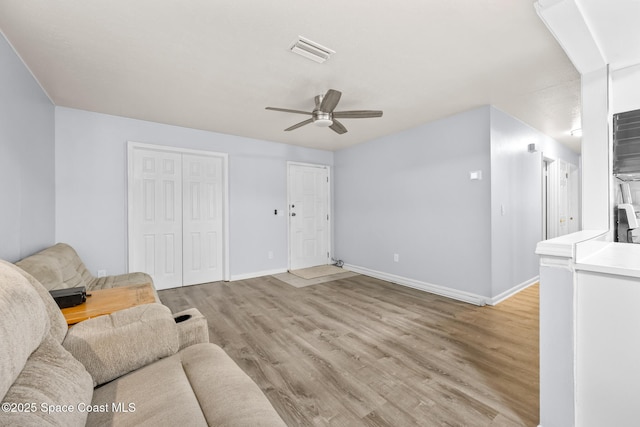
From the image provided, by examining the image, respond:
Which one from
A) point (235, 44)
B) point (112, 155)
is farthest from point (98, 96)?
point (235, 44)

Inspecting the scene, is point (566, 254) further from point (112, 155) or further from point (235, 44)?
point (112, 155)

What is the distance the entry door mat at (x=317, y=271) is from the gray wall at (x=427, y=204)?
0.41 metres

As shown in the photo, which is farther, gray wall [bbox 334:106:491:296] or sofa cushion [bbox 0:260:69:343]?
gray wall [bbox 334:106:491:296]

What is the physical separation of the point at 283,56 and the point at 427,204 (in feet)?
8.92

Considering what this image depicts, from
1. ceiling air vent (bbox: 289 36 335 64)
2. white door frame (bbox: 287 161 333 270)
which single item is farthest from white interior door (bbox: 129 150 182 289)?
ceiling air vent (bbox: 289 36 335 64)

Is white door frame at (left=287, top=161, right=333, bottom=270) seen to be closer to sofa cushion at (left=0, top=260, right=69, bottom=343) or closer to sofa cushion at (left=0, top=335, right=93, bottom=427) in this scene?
sofa cushion at (left=0, top=260, right=69, bottom=343)

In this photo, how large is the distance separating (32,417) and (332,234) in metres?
5.10

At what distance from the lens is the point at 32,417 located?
25.5 inches

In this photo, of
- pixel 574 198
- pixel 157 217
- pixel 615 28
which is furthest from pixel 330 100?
pixel 574 198

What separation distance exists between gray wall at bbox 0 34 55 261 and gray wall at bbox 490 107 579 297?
4.47 meters

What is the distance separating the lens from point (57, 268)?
2.10 m

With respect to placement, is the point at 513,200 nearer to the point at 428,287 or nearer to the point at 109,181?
the point at 428,287

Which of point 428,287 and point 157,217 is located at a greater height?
point 157,217

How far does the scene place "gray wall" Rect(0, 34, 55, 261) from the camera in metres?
1.93
